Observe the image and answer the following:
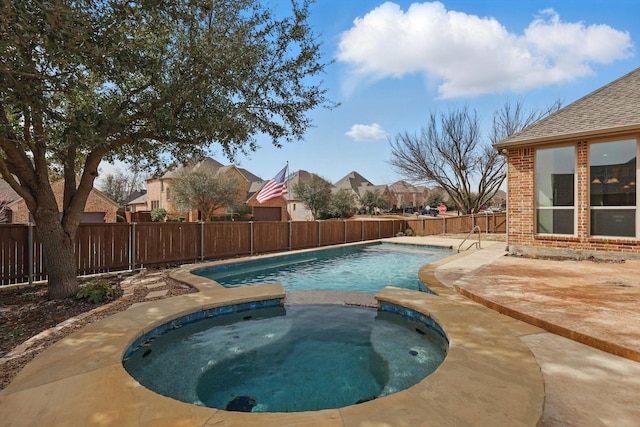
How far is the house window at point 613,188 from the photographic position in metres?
7.72

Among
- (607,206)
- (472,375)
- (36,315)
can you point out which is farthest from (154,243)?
(607,206)

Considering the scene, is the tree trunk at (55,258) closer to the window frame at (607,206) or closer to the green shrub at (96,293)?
the green shrub at (96,293)

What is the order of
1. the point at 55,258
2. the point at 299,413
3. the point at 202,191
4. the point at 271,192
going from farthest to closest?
the point at 202,191, the point at 271,192, the point at 55,258, the point at 299,413

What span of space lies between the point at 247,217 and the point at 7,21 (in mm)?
27413

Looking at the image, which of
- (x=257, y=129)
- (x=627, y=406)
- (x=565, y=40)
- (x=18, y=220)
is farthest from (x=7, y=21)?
(x=18, y=220)

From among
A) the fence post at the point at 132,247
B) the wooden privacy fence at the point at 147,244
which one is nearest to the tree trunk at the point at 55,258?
the wooden privacy fence at the point at 147,244

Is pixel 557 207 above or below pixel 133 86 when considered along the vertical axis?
below

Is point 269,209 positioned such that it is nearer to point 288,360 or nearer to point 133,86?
point 133,86

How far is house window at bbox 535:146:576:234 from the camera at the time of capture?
8.45m

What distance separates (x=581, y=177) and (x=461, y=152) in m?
15.3

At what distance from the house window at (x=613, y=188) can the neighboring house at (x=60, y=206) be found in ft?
82.8

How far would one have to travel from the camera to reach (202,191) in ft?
82.0

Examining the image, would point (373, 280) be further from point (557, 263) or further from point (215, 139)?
point (215, 139)

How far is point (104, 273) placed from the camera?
26.6 feet
